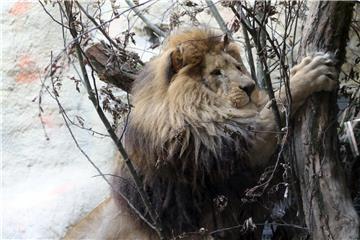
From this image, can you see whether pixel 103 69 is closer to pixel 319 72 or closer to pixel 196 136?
pixel 196 136

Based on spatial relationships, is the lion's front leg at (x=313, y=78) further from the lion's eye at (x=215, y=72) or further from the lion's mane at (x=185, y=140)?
the lion's eye at (x=215, y=72)

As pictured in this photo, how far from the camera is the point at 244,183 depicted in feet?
11.4

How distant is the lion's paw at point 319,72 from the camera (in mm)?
2918

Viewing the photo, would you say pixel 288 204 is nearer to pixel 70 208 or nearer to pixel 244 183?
pixel 244 183

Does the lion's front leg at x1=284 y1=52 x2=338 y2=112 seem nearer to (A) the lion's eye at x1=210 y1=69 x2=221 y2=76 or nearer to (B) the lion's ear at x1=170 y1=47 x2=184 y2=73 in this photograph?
(A) the lion's eye at x1=210 y1=69 x2=221 y2=76

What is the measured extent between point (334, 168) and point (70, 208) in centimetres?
323

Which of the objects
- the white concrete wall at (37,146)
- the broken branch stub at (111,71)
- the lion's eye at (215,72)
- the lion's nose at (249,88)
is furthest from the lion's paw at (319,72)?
the white concrete wall at (37,146)

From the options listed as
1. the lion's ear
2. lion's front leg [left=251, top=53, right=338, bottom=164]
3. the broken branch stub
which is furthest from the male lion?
the broken branch stub

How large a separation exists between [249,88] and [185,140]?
0.38 m

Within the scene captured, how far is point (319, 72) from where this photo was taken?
2.96 metres

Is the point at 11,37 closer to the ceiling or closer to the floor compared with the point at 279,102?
closer to the ceiling

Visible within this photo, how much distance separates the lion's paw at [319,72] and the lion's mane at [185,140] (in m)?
0.37

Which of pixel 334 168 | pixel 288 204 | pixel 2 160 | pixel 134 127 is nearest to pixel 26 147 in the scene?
pixel 2 160

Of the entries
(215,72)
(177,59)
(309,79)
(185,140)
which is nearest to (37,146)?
(177,59)
